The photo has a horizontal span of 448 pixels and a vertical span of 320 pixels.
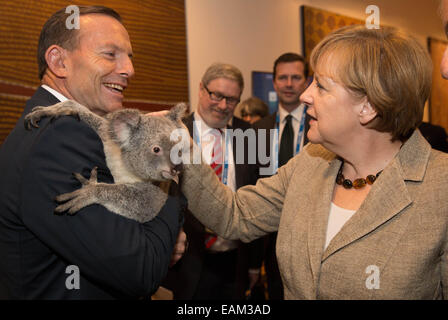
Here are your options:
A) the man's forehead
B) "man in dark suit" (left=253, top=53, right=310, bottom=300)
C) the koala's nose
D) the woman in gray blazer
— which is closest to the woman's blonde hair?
the woman in gray blazer

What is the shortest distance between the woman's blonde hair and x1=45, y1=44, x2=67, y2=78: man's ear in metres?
1.08

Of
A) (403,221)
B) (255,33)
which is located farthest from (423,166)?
(255,33)

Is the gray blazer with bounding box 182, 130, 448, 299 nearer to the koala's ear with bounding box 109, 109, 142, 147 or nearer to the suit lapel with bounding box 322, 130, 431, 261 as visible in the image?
the suit lapel with bounding box 322, 130, 431, 261

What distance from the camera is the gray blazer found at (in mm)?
1388

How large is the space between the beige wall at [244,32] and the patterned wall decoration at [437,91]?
340 centimetres

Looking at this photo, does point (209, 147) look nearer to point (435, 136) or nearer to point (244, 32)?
point (244, 32)

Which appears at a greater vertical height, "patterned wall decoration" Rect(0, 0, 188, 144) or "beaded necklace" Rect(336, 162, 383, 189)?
"patterned wall decoration" Rect(0, 0, 188, 144)

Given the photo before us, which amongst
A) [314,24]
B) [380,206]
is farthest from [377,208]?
[314,24]

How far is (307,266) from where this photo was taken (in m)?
1.57

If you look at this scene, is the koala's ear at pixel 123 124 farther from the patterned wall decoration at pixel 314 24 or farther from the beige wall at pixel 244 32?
the patterned wall decoration at pixel 314 24

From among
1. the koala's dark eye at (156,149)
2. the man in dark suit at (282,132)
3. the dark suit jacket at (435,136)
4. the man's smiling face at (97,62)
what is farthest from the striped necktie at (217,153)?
the dark suit jacket at (435,136)

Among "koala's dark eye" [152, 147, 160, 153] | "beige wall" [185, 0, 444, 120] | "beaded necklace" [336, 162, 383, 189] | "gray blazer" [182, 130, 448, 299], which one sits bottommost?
"gray blazer" [182, 130, 448, 299]

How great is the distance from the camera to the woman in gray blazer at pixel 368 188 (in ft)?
4.60

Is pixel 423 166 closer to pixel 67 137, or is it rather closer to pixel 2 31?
pixel 67 137
